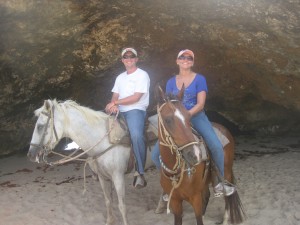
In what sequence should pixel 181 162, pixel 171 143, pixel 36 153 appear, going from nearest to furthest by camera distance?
1. pixel 171 143
2. pixel 181 162
3. pixel 36 153

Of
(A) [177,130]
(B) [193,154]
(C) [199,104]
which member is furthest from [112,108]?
(B) [193,154]

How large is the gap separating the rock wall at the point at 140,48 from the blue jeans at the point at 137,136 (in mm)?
2231

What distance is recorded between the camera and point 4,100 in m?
8.65

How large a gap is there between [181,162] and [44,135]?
2060 millimetres

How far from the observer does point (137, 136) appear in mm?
5352

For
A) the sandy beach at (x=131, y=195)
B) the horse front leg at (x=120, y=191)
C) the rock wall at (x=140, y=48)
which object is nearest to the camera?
the horse front leg at (x=120, y=191)

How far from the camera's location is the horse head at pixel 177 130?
3884 millimetres

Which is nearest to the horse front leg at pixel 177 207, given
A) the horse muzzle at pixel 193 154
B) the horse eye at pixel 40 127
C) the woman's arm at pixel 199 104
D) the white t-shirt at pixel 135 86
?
the horse muzzle at pixel 193 154

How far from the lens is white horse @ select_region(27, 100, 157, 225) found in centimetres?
500

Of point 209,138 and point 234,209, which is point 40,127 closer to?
point 209,138

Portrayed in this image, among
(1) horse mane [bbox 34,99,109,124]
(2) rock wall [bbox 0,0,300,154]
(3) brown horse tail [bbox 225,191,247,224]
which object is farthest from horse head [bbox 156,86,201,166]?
(2) rock wall [bbox 0,0,300,154]

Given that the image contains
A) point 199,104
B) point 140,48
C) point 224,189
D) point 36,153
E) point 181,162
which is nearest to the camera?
point 181,162

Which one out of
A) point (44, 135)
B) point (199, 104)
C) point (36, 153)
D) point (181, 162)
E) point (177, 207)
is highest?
point (199, 104)

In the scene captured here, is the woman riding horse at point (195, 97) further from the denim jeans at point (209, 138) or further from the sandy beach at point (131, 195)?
the sandy beach at point (131, 195)
